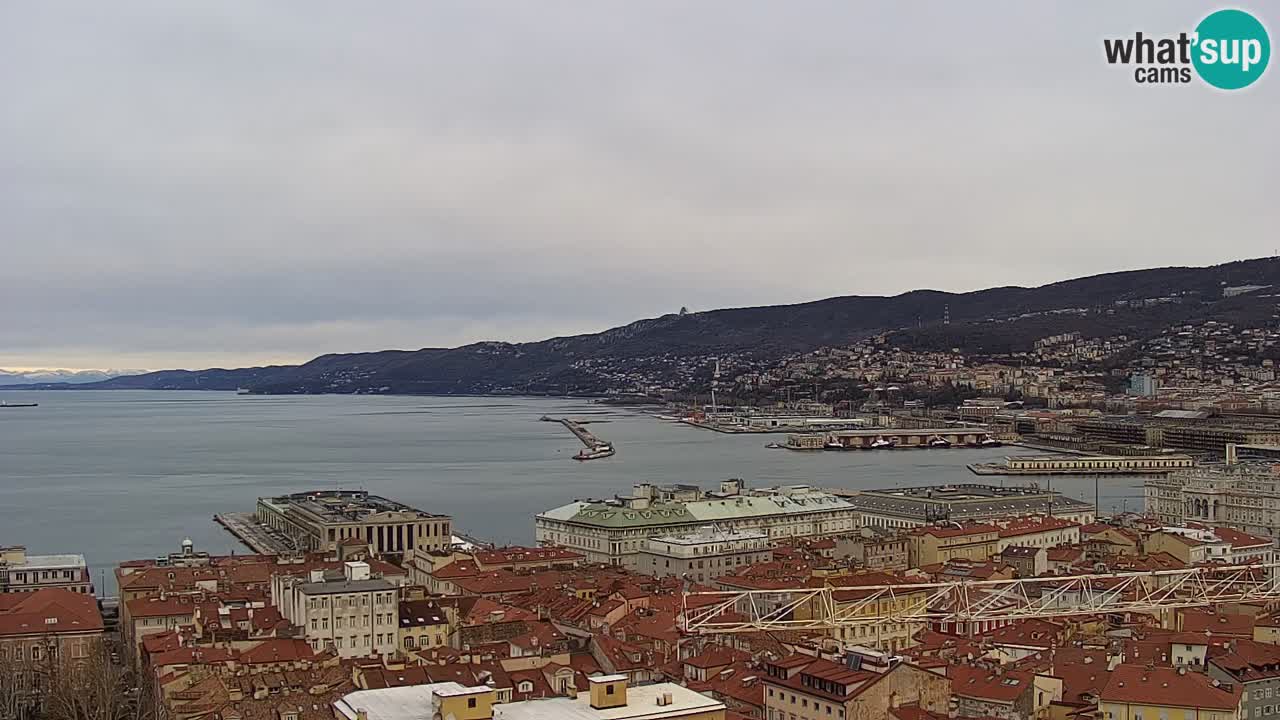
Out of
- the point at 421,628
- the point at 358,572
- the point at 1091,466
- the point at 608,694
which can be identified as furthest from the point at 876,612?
the point at 1091,466

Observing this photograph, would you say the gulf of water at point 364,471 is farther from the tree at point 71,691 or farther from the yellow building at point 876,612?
the yellow building at point 876,612


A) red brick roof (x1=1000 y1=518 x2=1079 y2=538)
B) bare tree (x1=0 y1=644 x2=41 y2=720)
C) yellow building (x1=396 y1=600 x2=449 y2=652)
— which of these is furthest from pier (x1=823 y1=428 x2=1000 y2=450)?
bare tree (x1=0 y1=644 x2=41 y2=720)

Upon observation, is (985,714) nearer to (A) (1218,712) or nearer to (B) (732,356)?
(A) (1218,712)

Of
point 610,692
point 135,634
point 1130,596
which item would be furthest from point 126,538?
point 610,692

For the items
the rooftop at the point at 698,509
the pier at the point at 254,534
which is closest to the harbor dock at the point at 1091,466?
the rooftop at the point at 698,509

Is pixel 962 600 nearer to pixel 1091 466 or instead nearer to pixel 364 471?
pixel 364 471
